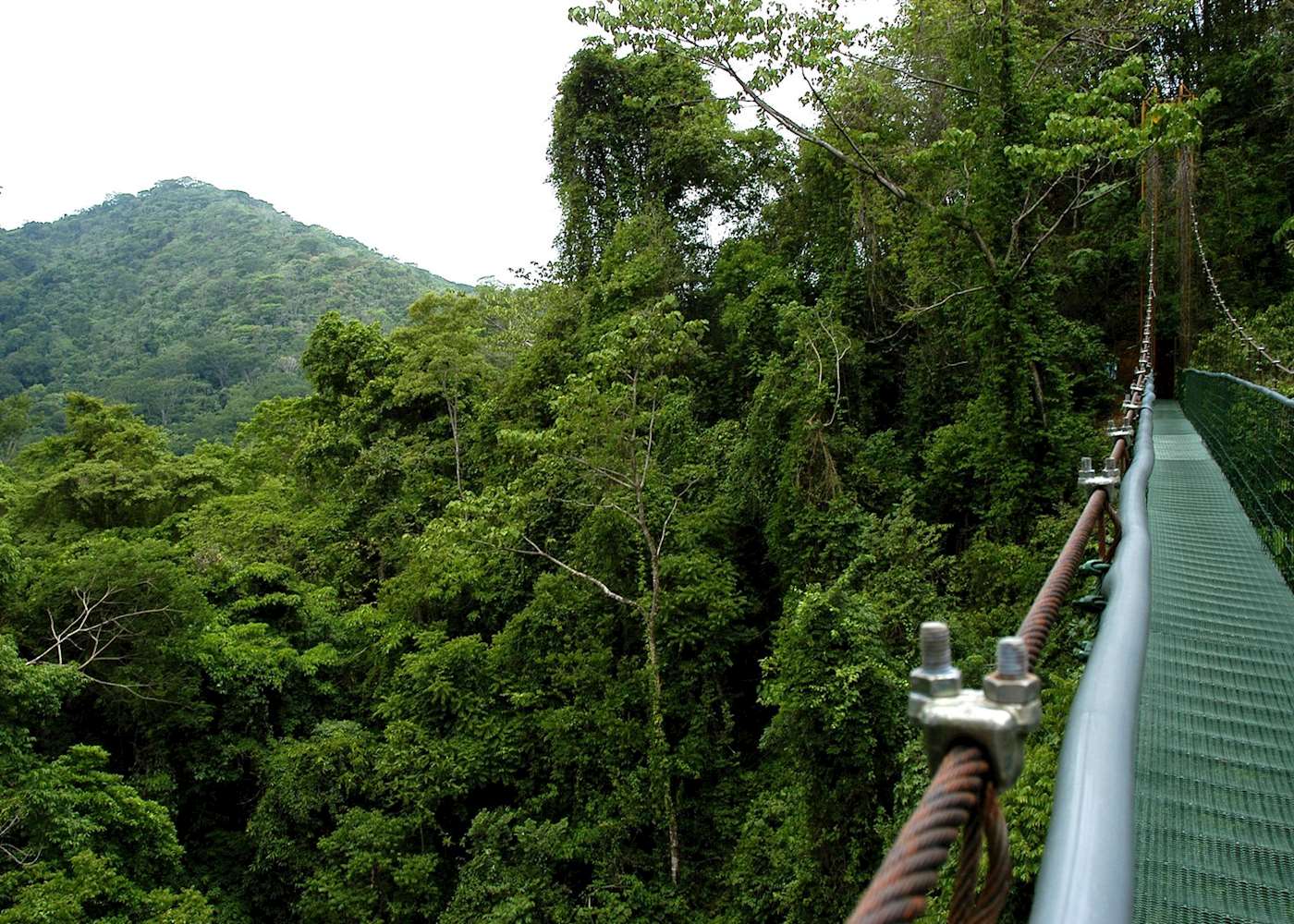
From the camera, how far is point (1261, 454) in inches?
162

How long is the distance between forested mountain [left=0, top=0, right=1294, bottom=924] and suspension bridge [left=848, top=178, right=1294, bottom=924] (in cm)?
169

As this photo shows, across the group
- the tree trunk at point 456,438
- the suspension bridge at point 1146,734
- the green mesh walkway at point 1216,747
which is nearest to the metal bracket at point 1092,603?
the suspension bridge at point 1146,734

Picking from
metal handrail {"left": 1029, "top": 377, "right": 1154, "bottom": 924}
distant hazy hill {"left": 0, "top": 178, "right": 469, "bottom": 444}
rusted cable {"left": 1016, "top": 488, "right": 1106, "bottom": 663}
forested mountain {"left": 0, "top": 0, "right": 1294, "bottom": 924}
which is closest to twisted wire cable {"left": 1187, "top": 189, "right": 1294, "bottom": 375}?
forested mountain {"left": 0, "top": 0, "right": 1294, "bottom": 924}

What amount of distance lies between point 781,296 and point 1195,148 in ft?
24.3

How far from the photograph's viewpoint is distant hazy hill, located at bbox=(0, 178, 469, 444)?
43.2 metres

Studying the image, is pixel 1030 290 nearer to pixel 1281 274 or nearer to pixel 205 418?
pixel 1281 274

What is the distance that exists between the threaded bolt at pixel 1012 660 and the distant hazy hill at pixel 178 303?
42.7m

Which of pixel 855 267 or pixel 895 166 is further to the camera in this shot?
pixel 855 267

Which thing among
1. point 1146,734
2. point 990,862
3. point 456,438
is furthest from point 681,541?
point 990,862

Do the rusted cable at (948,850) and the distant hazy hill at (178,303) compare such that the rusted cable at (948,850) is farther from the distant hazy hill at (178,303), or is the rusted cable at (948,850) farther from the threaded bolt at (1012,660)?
the distant hazy hill at (178,303)

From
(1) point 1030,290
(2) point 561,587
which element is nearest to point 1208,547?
(1) point 1030,290

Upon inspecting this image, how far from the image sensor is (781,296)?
45.9ft

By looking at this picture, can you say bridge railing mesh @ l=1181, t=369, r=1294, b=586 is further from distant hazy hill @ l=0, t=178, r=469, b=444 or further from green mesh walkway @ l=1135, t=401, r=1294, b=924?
distant hazy hill @ l=0, t=178, r=469, b=444

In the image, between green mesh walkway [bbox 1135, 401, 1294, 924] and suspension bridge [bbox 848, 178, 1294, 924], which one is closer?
suspension bridge [bbox 848, 178, 1294, 924]
